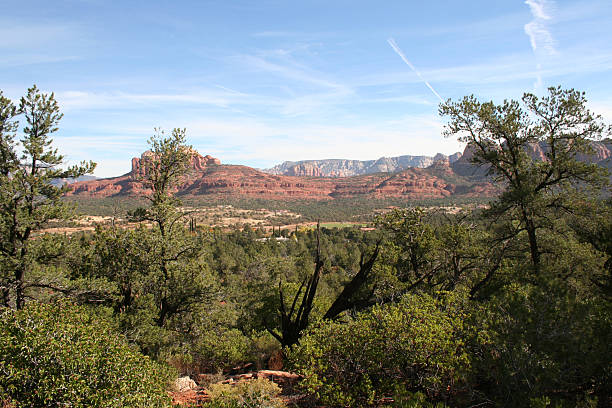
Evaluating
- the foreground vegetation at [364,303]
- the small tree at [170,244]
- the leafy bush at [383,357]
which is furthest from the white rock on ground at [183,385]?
the leafy bush at [383,357]

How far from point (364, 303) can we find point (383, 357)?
7.58 feet

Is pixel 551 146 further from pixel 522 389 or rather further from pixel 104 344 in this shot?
pixel 104 344

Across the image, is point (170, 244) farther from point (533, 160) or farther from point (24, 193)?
point (533, 160)

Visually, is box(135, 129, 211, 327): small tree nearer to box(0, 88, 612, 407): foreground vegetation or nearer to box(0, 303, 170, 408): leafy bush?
box(0, 88, 612, 407): foreground vegetation

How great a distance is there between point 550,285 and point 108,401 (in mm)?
9689

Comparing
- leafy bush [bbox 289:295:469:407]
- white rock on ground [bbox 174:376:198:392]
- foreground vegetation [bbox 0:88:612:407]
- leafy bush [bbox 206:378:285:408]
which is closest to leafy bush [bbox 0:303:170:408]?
foreground vegetation [bbox 0:88:612:407]

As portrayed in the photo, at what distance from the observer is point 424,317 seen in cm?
801

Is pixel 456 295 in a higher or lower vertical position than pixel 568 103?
lower

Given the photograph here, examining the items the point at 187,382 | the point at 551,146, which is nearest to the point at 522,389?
the point at 187,382

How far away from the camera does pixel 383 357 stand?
292 inches

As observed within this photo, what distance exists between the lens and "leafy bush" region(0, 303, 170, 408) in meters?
6.61

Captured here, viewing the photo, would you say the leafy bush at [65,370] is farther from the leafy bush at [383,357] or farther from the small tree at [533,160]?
the small tree at [533,160]

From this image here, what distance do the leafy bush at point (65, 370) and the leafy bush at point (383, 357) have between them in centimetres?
345

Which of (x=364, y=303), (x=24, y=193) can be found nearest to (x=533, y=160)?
(x=364, y=303)
